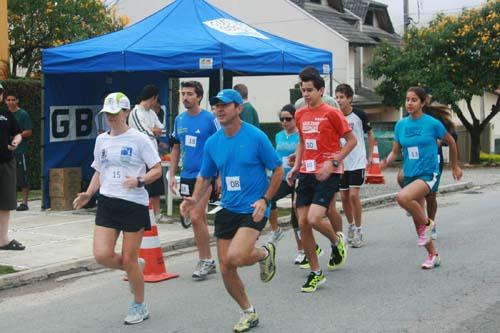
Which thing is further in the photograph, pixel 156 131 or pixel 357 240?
pixel 156 131

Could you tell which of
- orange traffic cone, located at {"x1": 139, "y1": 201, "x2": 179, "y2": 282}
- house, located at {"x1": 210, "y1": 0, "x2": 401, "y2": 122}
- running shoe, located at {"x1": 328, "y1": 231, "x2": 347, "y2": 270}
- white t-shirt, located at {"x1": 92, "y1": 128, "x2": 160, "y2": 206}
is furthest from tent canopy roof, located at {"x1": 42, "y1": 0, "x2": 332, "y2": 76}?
house, located at {"x1": 210, "y1": 0, "x2": 401, "y2": 122}

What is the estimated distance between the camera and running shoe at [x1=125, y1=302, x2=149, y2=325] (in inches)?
258

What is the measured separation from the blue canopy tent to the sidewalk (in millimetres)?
1151

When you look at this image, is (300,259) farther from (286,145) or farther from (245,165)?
(245,165)

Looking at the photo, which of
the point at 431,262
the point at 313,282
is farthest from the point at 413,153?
the point at 313,282

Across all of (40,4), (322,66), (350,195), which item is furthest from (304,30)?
(350,195)

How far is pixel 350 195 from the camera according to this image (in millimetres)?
10039

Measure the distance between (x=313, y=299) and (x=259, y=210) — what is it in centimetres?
148

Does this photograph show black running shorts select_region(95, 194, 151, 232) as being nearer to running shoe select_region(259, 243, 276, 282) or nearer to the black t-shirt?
running shoe select_region(259, 243, 276, 282)

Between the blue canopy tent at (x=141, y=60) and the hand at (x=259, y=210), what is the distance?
635cm

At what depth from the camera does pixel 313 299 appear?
721cm

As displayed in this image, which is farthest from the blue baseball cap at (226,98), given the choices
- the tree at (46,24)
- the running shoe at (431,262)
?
the tree at (46,24)

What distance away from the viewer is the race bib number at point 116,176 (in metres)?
6.52

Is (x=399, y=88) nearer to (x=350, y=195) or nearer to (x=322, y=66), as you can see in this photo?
(x=322, y=66)
